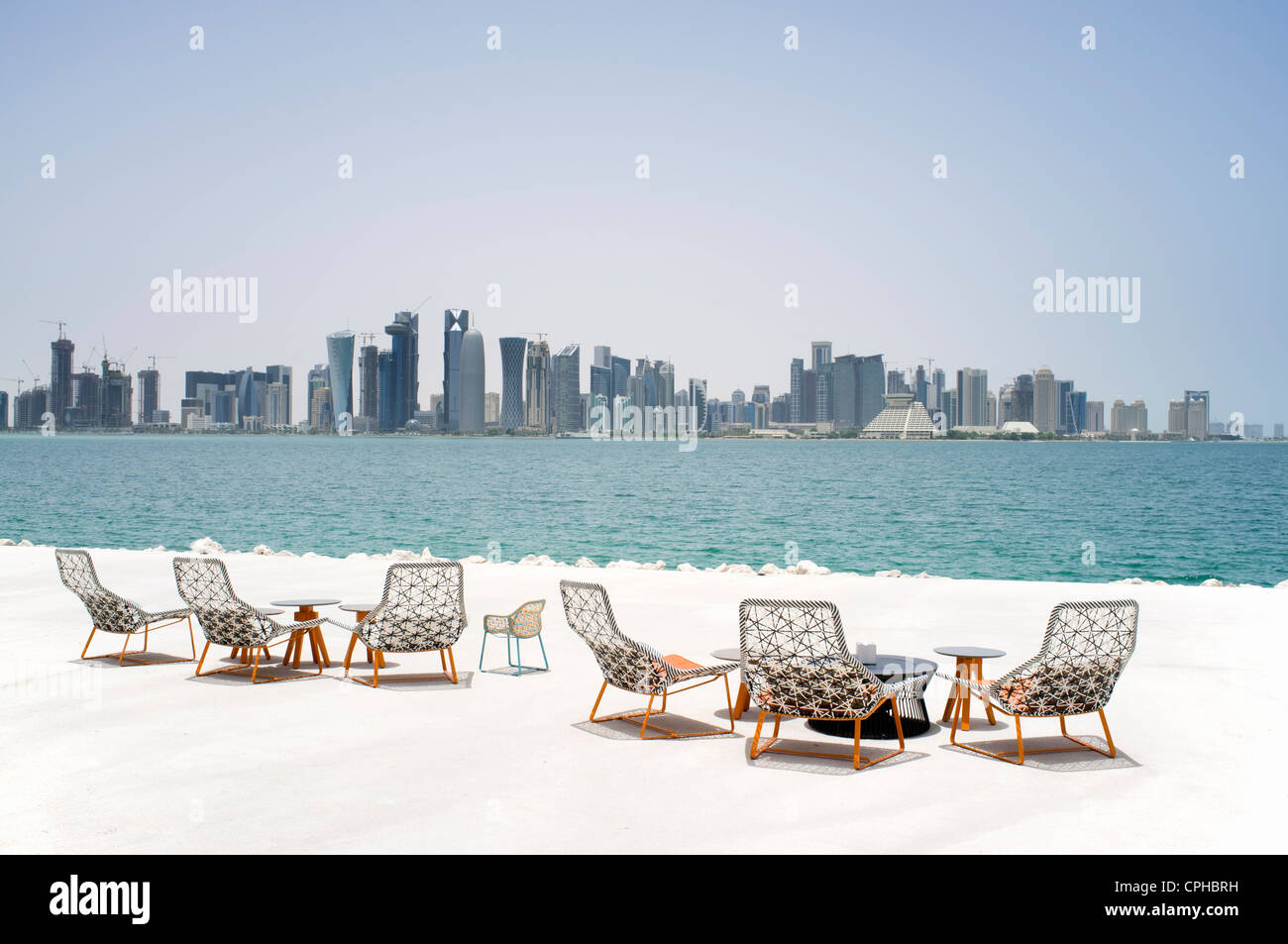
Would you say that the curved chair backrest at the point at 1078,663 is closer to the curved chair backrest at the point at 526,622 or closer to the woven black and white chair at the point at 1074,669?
the woven black and white chair at the point at 1074,669

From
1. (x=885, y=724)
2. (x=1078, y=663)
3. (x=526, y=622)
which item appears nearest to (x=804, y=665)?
(x=885, y=724)

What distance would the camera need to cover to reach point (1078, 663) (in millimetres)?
7039

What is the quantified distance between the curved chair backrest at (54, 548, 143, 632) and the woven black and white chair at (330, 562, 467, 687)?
2331 mm

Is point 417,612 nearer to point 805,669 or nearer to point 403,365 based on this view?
point 805,669

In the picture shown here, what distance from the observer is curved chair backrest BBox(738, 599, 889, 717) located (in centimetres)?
673

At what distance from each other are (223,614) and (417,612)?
1.83m

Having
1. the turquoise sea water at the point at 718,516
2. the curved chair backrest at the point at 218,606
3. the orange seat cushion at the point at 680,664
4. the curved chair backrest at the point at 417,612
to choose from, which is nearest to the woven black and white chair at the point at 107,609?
the curved chair backrest at the point at 218,606

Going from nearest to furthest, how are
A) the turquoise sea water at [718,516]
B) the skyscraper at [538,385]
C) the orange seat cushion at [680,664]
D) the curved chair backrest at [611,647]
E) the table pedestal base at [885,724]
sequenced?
1. the table pedestal base at [885,724]
2. the curved chair backrest at [611,647]
3. the orange seat cushion at [680,664]
4. the turquoise sea water at [718,516]
5. the skyscraper at [538,385]

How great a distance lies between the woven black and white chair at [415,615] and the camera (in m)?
9.29

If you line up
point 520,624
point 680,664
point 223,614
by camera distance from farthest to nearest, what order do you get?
point 520,624
point 223,614
point 680,664

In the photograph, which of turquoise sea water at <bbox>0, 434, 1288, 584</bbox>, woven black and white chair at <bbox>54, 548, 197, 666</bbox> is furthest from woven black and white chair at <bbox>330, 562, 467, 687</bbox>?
turquoise sea water at <bbox>0, 434, 1288, 584</bbox>

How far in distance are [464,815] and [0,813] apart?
2645 millimetres

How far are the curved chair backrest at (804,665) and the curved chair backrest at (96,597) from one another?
665 centimetres
